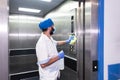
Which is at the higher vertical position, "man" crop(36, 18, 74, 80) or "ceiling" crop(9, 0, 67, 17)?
"ceiling" crop(9, 0, 67, 17)

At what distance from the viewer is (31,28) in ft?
11.4

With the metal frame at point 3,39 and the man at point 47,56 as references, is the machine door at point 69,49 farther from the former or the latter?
the metal frame at point 3,39

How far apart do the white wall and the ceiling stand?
54.1 inches

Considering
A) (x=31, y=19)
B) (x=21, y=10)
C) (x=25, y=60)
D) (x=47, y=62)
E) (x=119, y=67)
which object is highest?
(x=21, y=10)

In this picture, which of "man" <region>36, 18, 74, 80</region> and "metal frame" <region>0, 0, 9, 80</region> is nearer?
"metal frame" <region>0, 0, 9, 80</region>

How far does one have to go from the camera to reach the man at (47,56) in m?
1.43

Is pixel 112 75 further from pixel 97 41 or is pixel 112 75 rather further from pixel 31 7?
pixel 31 7

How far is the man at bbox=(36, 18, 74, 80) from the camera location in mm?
1433

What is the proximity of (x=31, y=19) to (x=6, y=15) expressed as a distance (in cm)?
243

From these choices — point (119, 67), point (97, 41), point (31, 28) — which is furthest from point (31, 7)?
point (119, 67)

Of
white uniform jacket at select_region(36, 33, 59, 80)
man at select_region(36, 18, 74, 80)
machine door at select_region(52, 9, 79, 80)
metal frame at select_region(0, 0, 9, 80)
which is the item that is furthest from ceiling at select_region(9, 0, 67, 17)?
metal frame at select_region(0, 0, 9, 80)

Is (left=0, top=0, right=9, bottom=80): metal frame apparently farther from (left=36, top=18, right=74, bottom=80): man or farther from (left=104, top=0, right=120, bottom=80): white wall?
(left=104, top=0, right=120, bottom=80): white wall

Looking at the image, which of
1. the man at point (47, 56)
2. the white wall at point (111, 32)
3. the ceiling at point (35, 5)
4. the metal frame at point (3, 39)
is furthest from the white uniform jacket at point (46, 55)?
the ceiling at point (35, 5)

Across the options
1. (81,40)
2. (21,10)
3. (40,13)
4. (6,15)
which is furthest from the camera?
(40,13)
